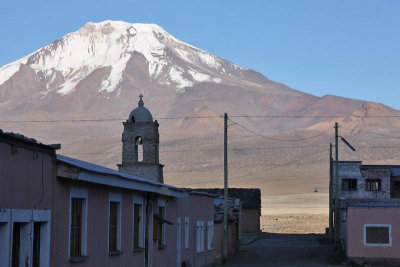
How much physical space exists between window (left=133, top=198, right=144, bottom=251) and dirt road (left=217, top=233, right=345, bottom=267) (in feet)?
50.5

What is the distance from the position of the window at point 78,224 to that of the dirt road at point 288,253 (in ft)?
68.4

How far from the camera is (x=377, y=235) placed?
3822cm

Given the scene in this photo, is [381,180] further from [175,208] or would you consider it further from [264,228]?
[175,208]

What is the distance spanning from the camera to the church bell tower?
41.5 metres

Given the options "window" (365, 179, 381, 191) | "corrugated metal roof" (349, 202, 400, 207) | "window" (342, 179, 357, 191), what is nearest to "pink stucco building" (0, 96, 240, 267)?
"corrugated metal roof" (349, 202, 400, 207)

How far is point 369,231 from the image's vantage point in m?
38.4

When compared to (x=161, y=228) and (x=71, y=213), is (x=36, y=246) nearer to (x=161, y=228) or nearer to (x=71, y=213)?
(x=71, y=213)

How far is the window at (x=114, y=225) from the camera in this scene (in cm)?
1929

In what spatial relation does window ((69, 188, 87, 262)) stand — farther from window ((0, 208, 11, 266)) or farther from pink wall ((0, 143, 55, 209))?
window ((0, 208, 11, 266))

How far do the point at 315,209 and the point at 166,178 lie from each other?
63.0 meters

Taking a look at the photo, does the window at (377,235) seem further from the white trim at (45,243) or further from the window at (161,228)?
the white trim at (45,243)

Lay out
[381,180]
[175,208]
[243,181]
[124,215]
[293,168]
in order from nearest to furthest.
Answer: [124,215] < [175,208] < [381,180] < [243,181] < [293,168]

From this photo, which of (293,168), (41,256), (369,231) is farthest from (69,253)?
(293,168)

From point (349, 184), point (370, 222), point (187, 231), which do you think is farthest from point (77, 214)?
point (349, 184)
